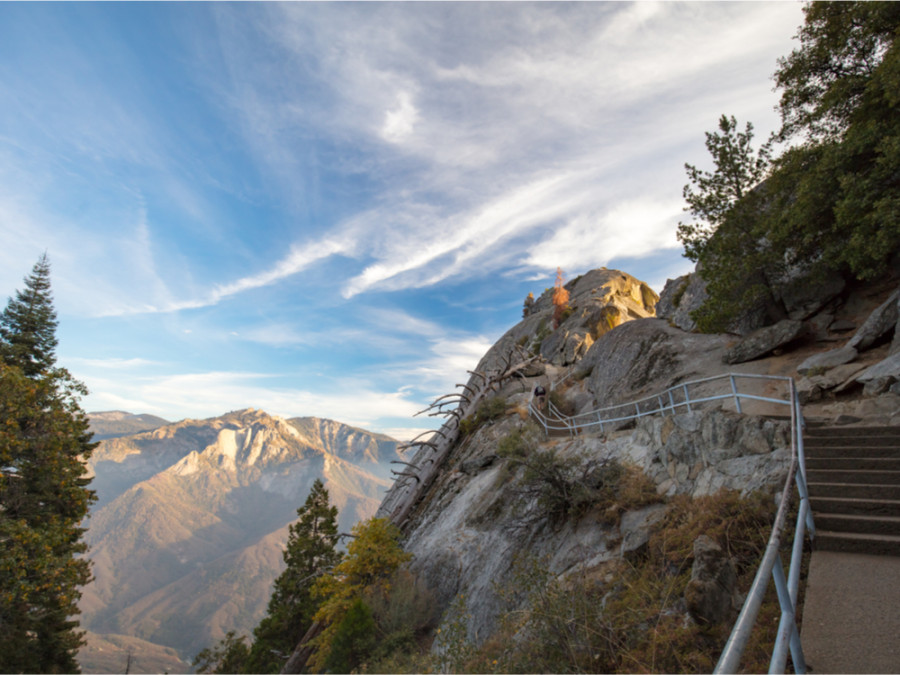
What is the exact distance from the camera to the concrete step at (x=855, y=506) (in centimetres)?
540

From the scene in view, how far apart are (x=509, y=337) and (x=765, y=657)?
119ft

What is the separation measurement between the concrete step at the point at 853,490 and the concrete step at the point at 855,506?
0.42 feet

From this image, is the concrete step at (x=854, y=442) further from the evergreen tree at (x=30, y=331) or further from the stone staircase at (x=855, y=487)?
the evergreen tree at (x=30, y=331)

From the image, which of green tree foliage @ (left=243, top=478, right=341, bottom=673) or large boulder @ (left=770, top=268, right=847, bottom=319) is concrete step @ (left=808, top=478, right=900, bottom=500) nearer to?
large boulder @ (left=770, top=268, right=847, bottom=319)

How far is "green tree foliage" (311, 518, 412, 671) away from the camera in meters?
11.4

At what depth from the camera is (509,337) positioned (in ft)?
131

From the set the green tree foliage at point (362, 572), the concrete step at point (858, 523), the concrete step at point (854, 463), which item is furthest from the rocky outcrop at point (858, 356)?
the green tree foliage at point (362, 572)

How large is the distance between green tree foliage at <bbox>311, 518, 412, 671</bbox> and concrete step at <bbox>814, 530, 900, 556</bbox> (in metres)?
9.63

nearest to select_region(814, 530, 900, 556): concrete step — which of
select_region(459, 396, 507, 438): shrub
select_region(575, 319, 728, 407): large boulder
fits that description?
select_region(575, 319, 728, 407): large boulder

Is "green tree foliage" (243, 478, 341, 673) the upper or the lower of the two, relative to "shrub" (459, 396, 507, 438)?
lower

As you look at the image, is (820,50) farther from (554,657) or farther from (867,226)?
(554,657)

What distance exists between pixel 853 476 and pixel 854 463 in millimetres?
485

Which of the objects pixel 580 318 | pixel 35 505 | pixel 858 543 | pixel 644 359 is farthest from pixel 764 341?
pixel 35 505

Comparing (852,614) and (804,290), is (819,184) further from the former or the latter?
(852,614)
